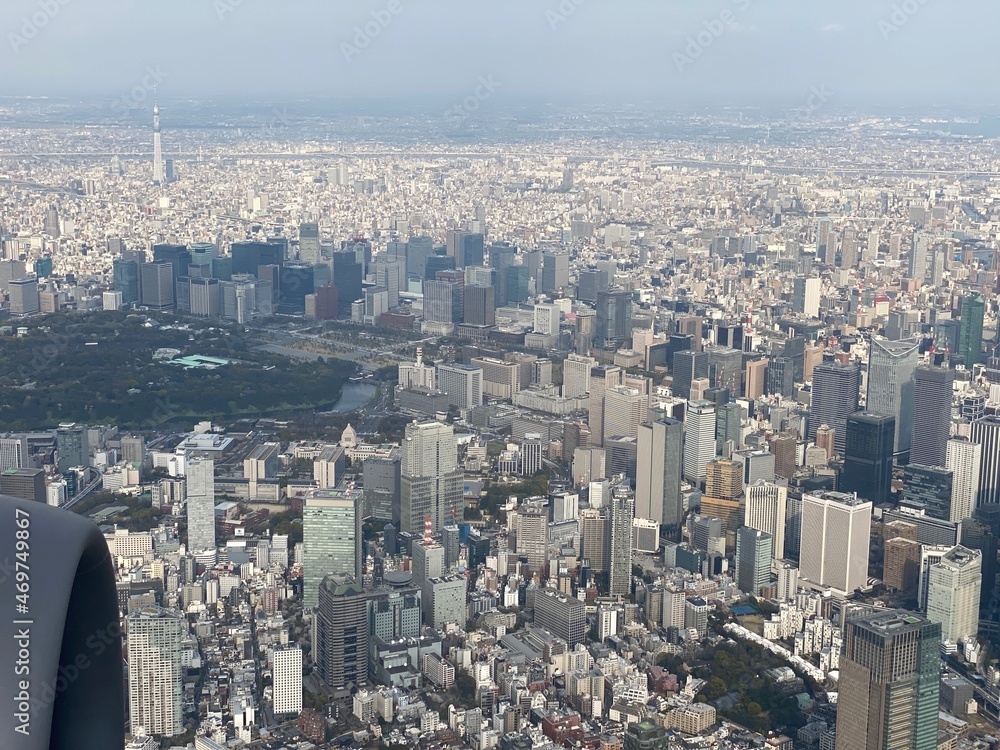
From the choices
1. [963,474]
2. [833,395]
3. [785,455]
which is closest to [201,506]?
[785,455]

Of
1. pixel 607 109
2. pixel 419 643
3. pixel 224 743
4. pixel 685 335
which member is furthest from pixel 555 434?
pixel 607 109

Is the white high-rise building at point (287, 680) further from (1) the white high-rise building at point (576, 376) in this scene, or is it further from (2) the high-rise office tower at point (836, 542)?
(1) the white high-rise building at point (576, 376)

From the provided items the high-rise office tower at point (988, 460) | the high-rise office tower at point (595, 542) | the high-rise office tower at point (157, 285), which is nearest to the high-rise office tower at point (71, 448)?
the high-rise office tower at point (595, 542)

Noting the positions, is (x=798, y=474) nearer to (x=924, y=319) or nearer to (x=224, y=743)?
(x=924, y=319)

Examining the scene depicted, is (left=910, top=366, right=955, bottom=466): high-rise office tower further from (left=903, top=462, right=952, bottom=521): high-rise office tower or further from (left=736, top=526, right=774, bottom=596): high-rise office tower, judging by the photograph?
(left=736, top=526, right=774, bottom=596): high-rise office tower

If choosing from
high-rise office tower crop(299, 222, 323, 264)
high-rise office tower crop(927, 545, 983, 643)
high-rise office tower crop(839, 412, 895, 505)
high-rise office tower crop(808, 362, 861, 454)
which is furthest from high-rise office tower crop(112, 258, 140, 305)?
high-rise office tower crop(927, 545, 983, 643)
